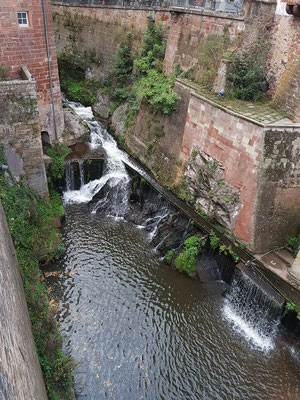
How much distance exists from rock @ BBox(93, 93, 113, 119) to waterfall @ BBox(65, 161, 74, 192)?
17.4 ft

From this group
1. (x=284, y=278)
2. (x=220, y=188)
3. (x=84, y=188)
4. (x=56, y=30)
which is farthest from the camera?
(x=56, y=30)

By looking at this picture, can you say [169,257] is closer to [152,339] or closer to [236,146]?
[152,339]

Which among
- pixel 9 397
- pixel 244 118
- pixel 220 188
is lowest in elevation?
pixel 220 188

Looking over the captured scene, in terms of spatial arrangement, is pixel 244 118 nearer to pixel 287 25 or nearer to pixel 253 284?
pixel 287 25

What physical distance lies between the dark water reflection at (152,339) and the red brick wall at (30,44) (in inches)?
270

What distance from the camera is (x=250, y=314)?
10719 mm

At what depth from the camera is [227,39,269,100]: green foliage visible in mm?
12250

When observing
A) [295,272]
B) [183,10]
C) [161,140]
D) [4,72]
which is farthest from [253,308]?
[4,72]

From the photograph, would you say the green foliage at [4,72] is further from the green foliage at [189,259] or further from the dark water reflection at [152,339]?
the green foliage at [189,259]

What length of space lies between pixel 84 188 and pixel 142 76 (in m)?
6.25

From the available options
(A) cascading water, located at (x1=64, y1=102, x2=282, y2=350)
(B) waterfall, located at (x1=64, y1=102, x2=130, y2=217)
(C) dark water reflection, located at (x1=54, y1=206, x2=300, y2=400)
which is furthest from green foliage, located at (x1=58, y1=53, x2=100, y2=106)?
(C) dark water reflection, located at (x1=54, y1=206, x2=300, y2=400)

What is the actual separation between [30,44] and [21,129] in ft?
13.0

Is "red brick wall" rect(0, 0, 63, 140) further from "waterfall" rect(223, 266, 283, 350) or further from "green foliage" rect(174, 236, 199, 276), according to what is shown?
"waterfall" rect(223, 266, 283, 350)

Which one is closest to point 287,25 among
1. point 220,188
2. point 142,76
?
point 220,188
